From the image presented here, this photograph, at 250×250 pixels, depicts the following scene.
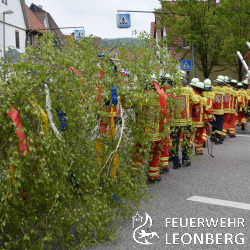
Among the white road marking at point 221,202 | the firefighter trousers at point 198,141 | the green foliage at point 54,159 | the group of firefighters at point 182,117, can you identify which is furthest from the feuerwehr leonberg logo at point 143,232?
the firefighter trousers at point 198,141

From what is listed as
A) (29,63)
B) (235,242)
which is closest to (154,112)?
(235,242)

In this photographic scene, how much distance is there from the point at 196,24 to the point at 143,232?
1865 centimetres

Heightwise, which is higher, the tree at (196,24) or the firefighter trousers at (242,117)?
the tree at (196,24)

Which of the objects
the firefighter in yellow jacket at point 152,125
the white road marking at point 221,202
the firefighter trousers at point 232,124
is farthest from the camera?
the firefighter trousers at point 232,124

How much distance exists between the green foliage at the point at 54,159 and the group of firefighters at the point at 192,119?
1006 millimetres

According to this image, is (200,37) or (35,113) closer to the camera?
(35,113)

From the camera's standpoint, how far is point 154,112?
586cm

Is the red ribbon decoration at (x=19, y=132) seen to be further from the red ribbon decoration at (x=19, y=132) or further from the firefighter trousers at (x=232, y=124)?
the firefighter trousers at (x=232, y=124)

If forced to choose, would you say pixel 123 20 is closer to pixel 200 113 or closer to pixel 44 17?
pixel 200 113

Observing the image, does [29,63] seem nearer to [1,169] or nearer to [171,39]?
[1,169]

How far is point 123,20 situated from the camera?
63.1ft

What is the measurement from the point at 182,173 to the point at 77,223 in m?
4.37

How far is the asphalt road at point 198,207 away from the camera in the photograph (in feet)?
14.2

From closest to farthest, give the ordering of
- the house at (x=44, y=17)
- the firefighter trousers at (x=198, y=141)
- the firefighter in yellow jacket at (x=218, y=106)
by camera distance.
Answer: the firefighter trousers at (x=198, y=141) → the firefighter in yellow jacket at (x=218, y=106) → the house at (x=44, y=17)
